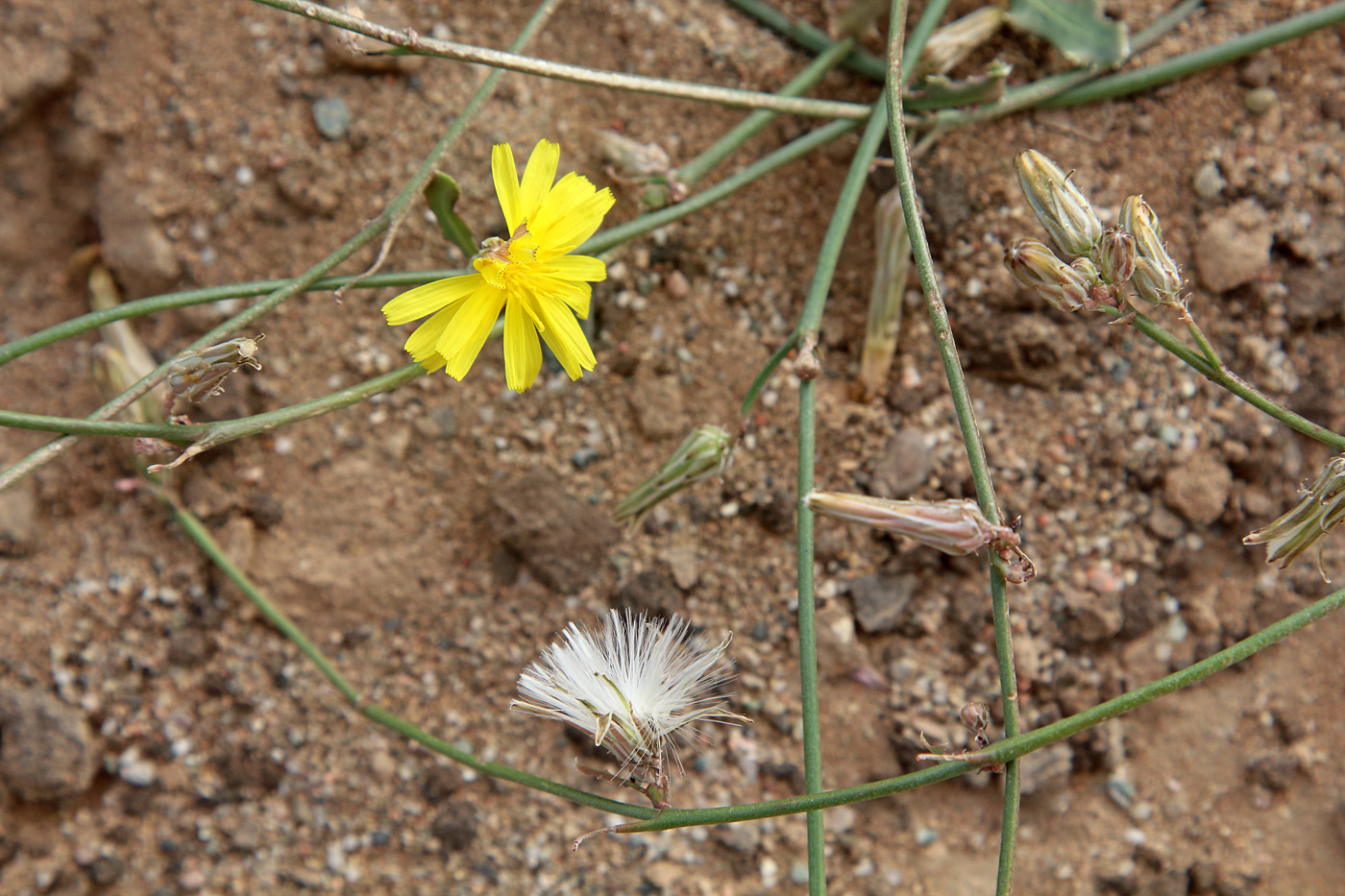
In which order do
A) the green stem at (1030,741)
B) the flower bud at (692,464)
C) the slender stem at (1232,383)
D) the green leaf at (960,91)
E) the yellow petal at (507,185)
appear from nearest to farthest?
the green stem at (1030,741) → the slender stem at (1232,383) → the yellow petal at (507,185) → the flower bud at (692,464) → the green leaf at (960,91)

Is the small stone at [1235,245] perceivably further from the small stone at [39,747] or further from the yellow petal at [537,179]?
the small stone at [39,747]

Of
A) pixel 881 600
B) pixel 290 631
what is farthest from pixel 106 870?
pixel 881 600

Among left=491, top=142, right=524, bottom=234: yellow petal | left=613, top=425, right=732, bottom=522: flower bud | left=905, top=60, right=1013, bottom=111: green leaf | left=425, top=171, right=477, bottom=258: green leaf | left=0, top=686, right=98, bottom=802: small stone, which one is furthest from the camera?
left=0, top=686, right=98, bottom=802: small stone

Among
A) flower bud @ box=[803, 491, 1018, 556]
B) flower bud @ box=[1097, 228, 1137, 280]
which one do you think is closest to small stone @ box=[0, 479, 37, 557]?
flower bud @ box=[803, 491, 1018, 556]

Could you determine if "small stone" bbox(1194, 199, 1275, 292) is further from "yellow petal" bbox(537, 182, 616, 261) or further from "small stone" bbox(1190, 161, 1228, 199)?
"yellow petal" bbox(537, 182, 616, 261)

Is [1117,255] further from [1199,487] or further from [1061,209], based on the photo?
[1199,487]

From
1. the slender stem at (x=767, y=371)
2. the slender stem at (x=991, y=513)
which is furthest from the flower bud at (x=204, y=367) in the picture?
the slender stem at (x=991, y=513)
